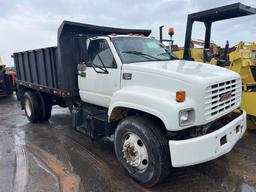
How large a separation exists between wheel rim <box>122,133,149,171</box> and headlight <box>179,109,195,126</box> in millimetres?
712

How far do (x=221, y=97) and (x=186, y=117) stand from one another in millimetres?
763

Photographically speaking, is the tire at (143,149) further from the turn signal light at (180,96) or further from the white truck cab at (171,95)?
the turn signal light at (180,96)

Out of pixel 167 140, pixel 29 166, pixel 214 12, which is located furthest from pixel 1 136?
pixel 214 12

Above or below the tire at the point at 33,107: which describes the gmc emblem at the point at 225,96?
above

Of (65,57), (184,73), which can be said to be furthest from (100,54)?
(184,73)

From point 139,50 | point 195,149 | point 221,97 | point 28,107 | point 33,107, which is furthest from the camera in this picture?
point 28,107

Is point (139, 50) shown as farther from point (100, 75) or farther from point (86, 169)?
point (86, 169)

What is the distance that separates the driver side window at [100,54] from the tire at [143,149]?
1.22 m

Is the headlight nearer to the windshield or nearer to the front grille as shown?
A: the front grille

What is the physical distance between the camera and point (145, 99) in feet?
11.1

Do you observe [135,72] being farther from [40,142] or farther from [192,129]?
[40,142]

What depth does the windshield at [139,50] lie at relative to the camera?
14.3 ft

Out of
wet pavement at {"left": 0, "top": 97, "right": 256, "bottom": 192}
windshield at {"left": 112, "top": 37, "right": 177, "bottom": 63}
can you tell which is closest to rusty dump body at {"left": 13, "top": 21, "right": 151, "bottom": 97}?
windshield at {"left": 112, "top": 37, "right": 177, "bottom": 63}

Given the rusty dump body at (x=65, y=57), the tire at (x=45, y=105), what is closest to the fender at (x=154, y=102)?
the rusty dump body at (x=65, y=57)
